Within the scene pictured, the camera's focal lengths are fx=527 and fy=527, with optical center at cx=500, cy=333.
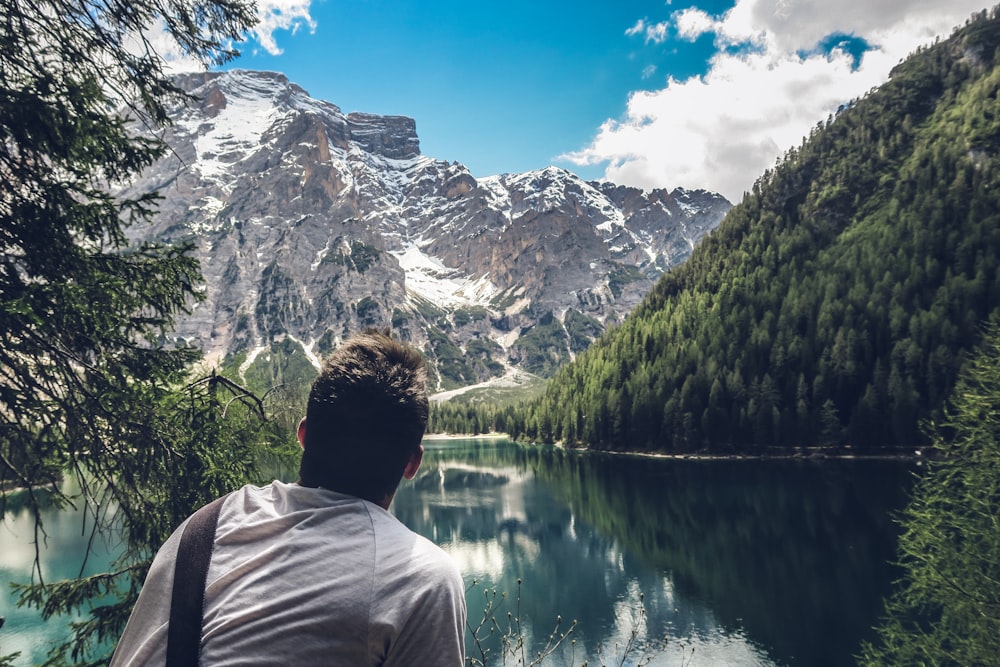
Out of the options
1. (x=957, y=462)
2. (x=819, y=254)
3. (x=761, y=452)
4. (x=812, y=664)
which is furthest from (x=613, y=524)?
(x=819, y=254)

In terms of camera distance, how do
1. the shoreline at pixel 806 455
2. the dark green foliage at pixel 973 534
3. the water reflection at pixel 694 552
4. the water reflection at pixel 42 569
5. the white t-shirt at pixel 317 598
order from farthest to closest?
the shoreline at pixel 806 455, the water reflection at pixel 694 552, the water reflection at pixel 42 569, the dark green foliage at pixel 973 534, the white t-shirt at pixel 317 598

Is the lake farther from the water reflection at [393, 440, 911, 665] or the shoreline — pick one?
the shoreline

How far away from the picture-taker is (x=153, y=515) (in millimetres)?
5441

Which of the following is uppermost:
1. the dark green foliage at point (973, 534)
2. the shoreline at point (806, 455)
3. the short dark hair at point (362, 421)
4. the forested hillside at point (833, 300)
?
the forested hillside at point (833, 300)

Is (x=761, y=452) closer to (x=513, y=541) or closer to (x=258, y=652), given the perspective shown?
(x=513, y=541)

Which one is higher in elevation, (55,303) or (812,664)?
(55,303)

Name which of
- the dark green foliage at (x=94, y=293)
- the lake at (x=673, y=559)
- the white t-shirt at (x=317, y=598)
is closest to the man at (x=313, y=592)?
the white t-shirt at (x=317, y=598)

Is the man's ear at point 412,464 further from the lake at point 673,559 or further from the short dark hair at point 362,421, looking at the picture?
the lake at point 673,559

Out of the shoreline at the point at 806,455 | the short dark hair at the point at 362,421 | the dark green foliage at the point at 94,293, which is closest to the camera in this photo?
the short dark hair at the point at 362,421

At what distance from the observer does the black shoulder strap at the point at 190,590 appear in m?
1.35

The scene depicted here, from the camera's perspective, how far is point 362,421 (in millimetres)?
1822

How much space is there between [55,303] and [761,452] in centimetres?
8152

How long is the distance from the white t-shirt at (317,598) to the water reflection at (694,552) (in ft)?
25.4

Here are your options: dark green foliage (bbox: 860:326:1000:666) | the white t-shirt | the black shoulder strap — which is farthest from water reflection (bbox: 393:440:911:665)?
the black shoulder strap
